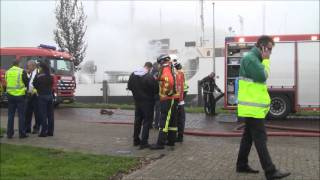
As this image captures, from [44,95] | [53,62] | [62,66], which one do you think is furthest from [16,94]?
[62,66]

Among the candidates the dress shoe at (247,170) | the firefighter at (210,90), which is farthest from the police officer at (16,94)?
the firefighter at (210,90)

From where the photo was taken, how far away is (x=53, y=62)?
75.0 ft

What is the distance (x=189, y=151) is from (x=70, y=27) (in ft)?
68.6

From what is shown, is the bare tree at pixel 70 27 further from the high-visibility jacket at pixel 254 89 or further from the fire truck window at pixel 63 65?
the high-visibility jacket at pixel 254 89

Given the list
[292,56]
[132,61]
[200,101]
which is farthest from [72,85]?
[132,61]

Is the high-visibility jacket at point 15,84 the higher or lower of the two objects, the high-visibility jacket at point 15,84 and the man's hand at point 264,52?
the lower

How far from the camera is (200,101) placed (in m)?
26.4

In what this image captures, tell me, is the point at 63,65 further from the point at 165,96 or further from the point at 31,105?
the point at 165,96

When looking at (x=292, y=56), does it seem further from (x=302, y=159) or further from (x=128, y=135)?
(x=302, y=159)

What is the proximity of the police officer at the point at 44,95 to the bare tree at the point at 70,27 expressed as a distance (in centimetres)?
1736

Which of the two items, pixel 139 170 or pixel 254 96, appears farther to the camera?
pixel 139 170

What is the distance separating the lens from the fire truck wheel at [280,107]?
16875 mm

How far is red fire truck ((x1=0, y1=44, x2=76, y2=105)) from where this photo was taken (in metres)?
22.6

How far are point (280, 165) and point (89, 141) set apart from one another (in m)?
4.25
